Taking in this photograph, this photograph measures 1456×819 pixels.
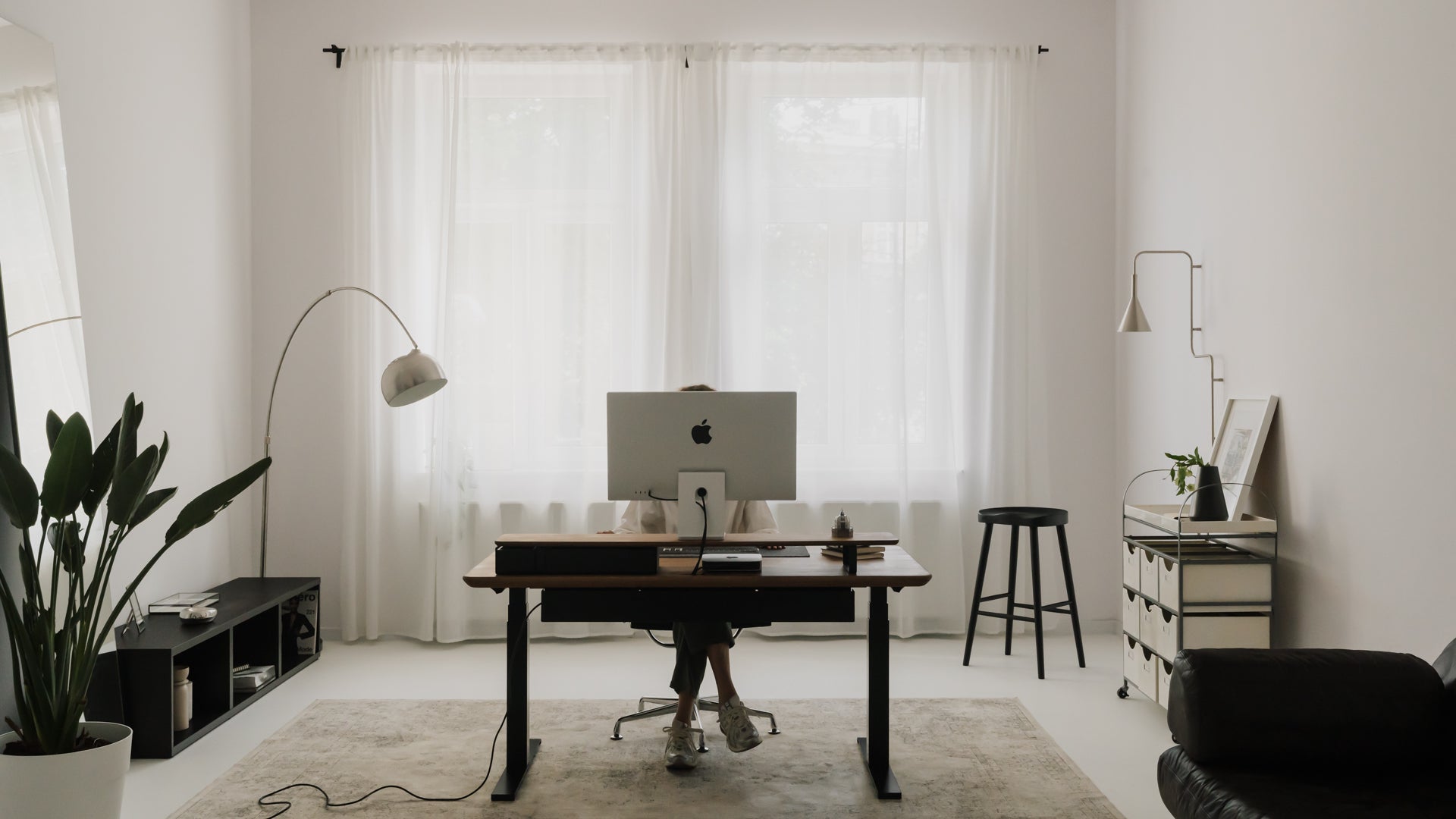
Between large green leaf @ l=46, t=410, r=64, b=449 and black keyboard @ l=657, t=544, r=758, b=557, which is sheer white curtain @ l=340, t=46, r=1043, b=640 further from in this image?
large green leaf @ l=46, t=410, r=64, b=449

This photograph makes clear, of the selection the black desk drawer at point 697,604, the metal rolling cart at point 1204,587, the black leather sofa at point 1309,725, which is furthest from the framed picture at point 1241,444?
the black desk drawer at point 697,604

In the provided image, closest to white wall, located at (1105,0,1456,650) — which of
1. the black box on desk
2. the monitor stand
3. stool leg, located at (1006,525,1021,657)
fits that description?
stool leg, located at (1006,525,1021,657)

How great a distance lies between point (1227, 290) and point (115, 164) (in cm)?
422

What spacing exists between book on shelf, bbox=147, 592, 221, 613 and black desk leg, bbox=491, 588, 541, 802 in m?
1.44

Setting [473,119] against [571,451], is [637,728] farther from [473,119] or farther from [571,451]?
[473,119]

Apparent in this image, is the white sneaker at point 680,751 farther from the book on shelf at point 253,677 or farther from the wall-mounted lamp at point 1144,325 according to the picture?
the wall-mounted lamp at point 1144,325

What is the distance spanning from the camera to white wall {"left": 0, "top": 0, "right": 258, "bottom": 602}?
11.1ft

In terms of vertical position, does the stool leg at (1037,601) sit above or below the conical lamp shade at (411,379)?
below

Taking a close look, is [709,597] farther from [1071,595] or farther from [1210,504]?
[1071,595]

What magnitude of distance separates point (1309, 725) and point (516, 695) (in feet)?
6.71

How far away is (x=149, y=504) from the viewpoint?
2.52 meters

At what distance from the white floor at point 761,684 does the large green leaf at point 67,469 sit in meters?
0.94

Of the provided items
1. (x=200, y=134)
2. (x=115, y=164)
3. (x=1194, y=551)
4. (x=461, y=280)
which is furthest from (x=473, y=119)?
(x=1194, y=551)

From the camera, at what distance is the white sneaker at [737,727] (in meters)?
2.97
